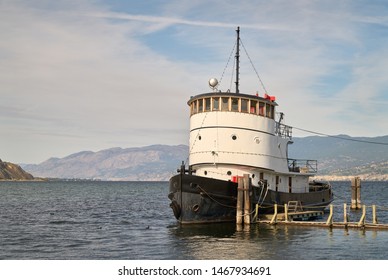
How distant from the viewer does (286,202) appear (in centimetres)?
3331

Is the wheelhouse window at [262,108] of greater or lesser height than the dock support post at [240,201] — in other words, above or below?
above

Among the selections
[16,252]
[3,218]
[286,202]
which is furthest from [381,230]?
[3,218]

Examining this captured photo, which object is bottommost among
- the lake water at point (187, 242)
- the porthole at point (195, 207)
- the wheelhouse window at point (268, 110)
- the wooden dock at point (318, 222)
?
the lake water at point (187, 242)

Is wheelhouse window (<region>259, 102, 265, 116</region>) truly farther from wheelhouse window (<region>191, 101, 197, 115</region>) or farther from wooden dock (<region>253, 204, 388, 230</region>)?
wooden dock (<region>253, 204, 388, 230</region>)

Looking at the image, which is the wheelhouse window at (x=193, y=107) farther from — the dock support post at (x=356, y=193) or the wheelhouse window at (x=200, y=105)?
the dock support post at (x=356, y=193)

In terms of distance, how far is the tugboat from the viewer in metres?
29.0

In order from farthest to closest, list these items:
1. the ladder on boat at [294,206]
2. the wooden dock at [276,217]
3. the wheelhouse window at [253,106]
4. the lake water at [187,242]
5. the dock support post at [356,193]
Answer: the dock support post at [356,193] < the ladder on boat at [294,206] < the wheelhouse window at [253,106] < the wooden dock at [276,217] < the lake water at [187,242]

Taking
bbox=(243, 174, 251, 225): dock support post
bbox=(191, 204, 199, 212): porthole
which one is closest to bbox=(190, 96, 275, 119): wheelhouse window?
bbox=(243, 174, 251, 225): dock support post

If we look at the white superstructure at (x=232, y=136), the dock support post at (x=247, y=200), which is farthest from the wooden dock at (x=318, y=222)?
the white superstructure at (x=232, y=136)

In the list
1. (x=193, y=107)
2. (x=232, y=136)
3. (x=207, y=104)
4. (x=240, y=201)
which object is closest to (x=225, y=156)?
(x=232, y=136)

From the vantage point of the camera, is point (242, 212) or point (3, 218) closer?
point (242, 212)

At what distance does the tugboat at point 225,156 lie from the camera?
28953 mm
